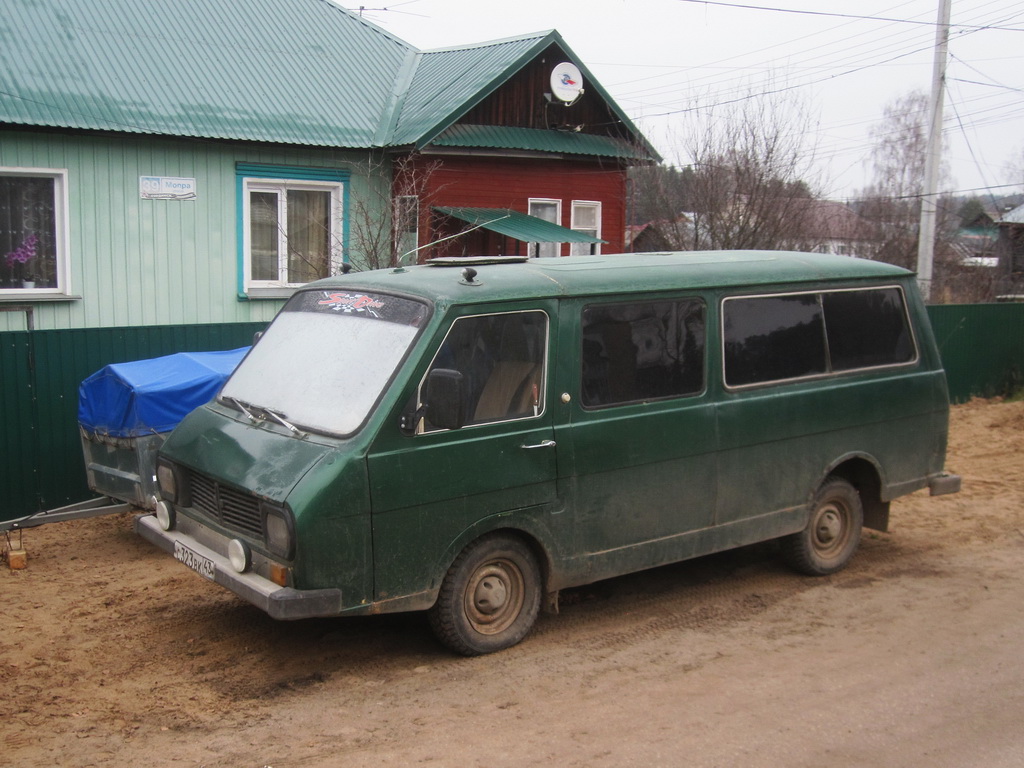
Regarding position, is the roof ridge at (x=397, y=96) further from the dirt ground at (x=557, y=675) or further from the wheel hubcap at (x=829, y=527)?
the wheel hubcap at (x=829, y=527)

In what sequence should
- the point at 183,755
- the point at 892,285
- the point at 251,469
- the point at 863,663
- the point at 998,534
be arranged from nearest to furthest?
the point at 183,755
the point at 251,469
the point at 863,663
the point at 892,285
the point at 998,534

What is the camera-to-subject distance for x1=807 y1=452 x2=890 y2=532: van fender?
717 cm

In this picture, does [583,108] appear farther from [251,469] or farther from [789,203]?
[251,469]

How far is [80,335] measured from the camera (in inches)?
356

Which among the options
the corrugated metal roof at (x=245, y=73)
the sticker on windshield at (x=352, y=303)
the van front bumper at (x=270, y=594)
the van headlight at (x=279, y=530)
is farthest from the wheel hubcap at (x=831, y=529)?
the corrugated metal roof at (x=245, y=73)

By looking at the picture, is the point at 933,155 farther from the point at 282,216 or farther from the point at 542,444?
the point at 542,444

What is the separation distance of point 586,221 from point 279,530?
11828mm

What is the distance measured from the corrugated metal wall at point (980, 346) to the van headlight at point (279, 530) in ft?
42.2

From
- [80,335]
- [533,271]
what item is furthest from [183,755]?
[80,335]

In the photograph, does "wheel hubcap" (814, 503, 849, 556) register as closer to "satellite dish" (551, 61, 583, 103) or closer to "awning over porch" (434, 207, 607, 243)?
"awning over porch" (434, 207, 607, 243)

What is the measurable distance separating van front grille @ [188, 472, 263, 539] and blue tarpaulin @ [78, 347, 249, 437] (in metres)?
1.57

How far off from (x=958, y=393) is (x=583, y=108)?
737 centimetres

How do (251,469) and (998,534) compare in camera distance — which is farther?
(998,534)

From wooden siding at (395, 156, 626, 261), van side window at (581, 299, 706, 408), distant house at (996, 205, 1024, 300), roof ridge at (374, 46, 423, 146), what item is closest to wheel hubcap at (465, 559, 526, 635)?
van side window at (581, 299, 706, 408)
